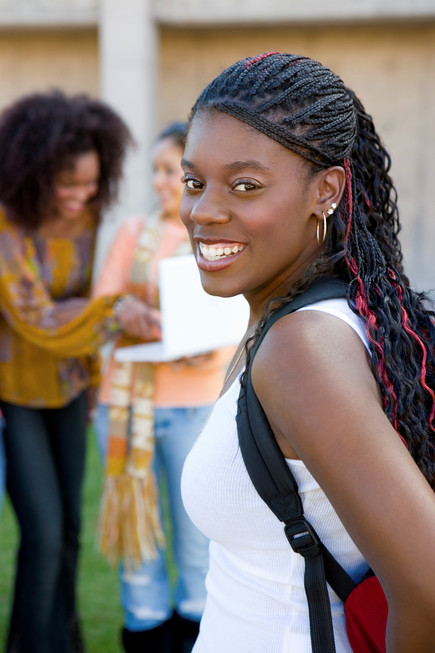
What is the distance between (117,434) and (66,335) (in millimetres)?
472

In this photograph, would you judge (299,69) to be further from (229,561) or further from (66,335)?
(66,335)

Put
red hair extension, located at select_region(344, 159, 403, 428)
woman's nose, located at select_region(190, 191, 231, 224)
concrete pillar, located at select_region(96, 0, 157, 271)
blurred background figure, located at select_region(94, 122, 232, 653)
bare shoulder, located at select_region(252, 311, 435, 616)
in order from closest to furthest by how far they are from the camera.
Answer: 1. bare shoulder, located at select_region(252, 311, 435, 616)
2. red hair extension, located at select_region(344, 159, 403, 428)
3. woman's nose, located at select_region(190, 191, 231, 224)
4. blurred background figure, located at select_region(94, 122, 232, 653)
5. concrete pillar, located at select_region(96, 0, 157, 271)

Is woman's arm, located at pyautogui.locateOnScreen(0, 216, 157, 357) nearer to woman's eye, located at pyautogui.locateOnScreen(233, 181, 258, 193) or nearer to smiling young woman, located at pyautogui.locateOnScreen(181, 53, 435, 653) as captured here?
smiling young woman, located at pyautogui.locateOnScreen(181, 53, 435, 653)

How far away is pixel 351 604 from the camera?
49.3 inches

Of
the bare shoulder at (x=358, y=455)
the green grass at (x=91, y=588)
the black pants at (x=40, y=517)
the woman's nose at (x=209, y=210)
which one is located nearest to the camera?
the bare shoulder at (x=358, y=455)

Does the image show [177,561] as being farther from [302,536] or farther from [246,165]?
[246,165]

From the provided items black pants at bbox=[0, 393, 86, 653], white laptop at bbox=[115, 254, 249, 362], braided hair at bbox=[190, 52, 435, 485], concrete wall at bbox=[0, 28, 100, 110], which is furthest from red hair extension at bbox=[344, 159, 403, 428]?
concrete wall at bbox=[0, 28, 100, 110]

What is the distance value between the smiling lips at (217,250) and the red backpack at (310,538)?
14 centimetres

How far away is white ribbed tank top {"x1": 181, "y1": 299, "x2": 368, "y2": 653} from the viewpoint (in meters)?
1.25

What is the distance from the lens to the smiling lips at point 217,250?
1.34 meters

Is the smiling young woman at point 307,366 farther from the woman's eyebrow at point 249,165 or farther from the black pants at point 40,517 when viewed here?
the black pants at point 40,517

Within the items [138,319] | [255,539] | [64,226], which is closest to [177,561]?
[138,319]

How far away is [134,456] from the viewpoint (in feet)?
11.4

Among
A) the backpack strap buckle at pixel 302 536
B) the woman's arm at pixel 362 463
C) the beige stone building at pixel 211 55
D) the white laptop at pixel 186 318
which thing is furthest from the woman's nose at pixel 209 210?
the beige stone building at pixel 211 55
